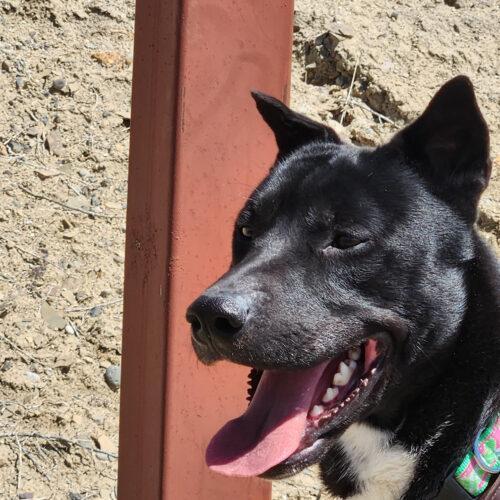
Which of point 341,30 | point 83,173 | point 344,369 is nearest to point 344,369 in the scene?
point 344,369

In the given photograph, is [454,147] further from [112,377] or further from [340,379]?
[112,377]

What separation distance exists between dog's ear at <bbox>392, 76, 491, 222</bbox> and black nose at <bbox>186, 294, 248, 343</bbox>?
785 mm

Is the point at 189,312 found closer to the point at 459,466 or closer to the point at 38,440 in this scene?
the point at 459,466

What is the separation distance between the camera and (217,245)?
10.1ft

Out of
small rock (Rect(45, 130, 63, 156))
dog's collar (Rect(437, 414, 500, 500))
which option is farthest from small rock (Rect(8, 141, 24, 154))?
dog's collar (Rect(437, 414, 500, 500))

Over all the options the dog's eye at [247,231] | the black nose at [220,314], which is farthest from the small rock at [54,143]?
the black nose at [220,314]

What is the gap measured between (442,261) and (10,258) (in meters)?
2.38

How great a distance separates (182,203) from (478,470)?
3.84 ft

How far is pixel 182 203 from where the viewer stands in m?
2.91

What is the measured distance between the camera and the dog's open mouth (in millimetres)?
2592

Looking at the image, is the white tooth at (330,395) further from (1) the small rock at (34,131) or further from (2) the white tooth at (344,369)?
(1) the small rock at (34,131)

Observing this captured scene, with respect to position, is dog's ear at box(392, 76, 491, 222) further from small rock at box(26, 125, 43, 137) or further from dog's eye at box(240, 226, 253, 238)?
small rock at box(26, 125, 43, 137)

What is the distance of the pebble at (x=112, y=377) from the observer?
13.7 ft

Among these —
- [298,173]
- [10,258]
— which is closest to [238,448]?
[298,173]
